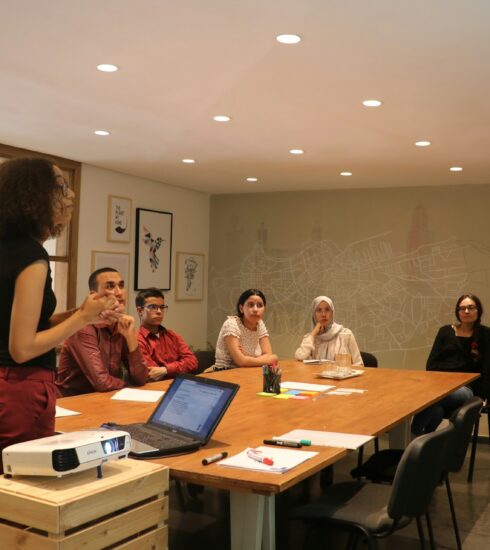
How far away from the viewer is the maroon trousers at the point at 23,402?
1803 millimetres

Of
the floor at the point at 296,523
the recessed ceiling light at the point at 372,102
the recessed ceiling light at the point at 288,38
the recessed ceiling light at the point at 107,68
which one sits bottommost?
the floor at the point at 296,523

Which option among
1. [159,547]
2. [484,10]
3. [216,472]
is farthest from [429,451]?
[484,10]

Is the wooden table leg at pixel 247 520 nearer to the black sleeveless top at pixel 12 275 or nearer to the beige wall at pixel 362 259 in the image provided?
the black sleeveless top at pixel 12 275

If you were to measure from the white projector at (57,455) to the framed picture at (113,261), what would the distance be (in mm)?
4808

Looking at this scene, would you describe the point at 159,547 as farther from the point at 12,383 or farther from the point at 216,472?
the point at 12,383

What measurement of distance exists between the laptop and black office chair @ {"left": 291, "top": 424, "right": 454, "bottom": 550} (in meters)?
0.47

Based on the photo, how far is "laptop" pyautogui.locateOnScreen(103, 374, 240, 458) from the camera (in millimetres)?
2152

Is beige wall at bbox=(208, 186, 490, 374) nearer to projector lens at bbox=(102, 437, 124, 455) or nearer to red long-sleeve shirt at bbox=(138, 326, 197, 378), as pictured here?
red long-sleeve shirt at bbox=(138, 326, 197, 378)

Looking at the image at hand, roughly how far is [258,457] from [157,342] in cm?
256

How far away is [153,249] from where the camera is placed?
721 cm

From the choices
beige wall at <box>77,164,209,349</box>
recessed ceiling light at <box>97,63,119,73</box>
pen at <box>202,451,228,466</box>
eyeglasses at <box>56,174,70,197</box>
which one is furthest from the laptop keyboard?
beige wall at <box>77,164,209,349</box>

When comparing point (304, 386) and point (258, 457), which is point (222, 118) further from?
point (258, 457)

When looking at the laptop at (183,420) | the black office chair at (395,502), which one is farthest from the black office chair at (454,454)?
the laptop at (183,420)

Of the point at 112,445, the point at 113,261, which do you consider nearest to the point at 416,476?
the point at 112,445
